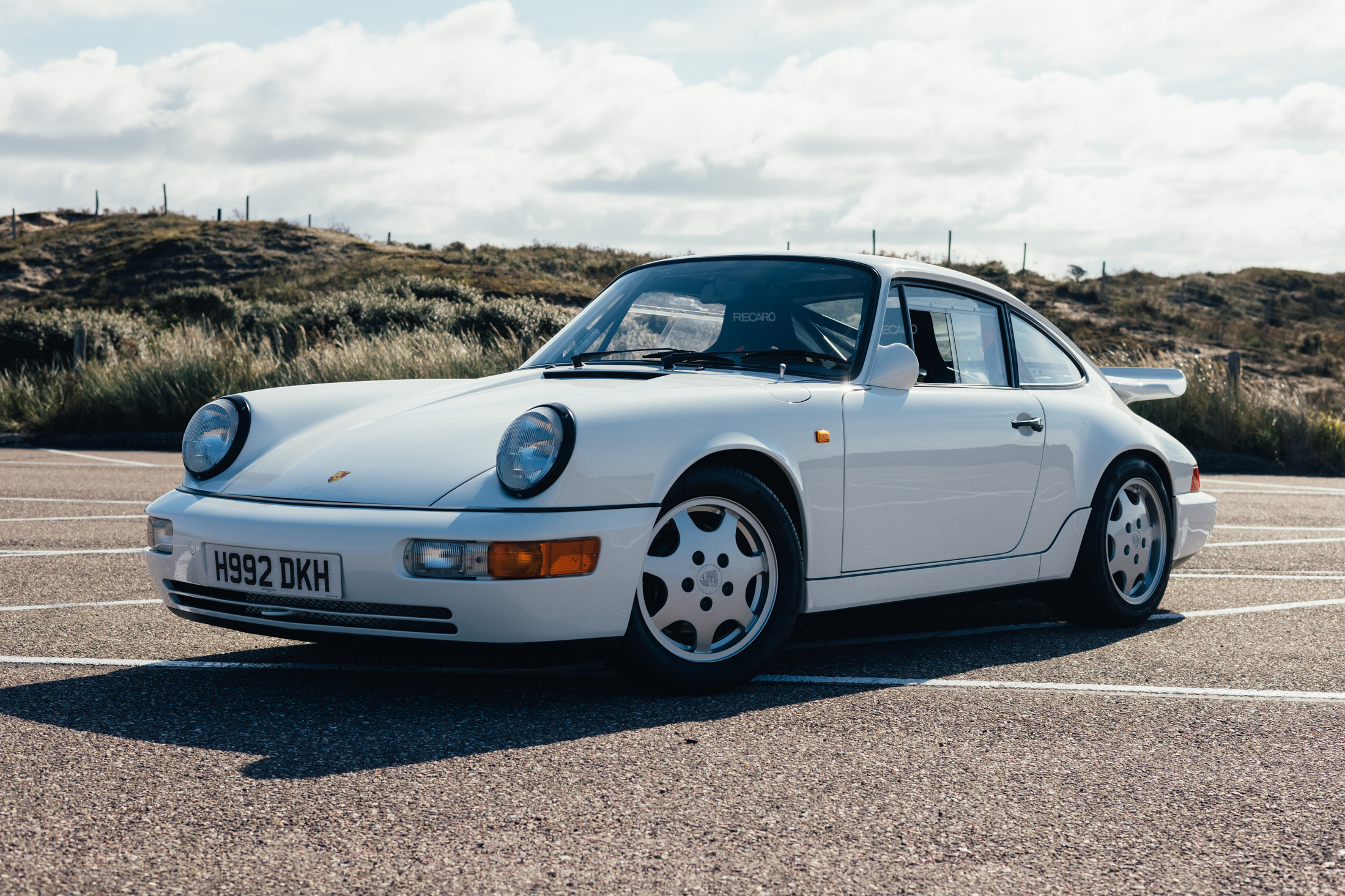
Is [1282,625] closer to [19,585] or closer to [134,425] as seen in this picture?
[19,585]

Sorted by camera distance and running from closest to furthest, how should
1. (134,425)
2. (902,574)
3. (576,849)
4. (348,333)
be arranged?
(576,849) < (902,574) < (134,425) < (348,333)

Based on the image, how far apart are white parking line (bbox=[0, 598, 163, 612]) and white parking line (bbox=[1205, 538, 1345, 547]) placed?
Answer: 6041 mm

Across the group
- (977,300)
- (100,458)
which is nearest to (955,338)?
(977,300)

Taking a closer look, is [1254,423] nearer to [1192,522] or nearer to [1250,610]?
[1250,610]

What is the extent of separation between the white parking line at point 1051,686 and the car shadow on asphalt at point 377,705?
7cm

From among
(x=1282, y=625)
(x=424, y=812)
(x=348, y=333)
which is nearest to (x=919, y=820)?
(x=424, y=812)

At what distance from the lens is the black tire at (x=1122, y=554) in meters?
5.39

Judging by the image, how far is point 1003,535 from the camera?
16.4ft

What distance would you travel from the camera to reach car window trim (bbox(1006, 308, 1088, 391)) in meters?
5.41

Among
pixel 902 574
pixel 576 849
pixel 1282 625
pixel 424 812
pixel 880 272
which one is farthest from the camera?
pixel 1282 625

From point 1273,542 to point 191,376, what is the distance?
42.0 ft

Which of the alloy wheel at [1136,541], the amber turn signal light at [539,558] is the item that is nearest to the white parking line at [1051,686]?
the amber turn signal light at [539,558]

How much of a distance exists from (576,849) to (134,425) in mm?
14630

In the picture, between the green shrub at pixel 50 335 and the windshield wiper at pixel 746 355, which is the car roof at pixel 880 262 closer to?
the windshield wiper at pixel 746 355
